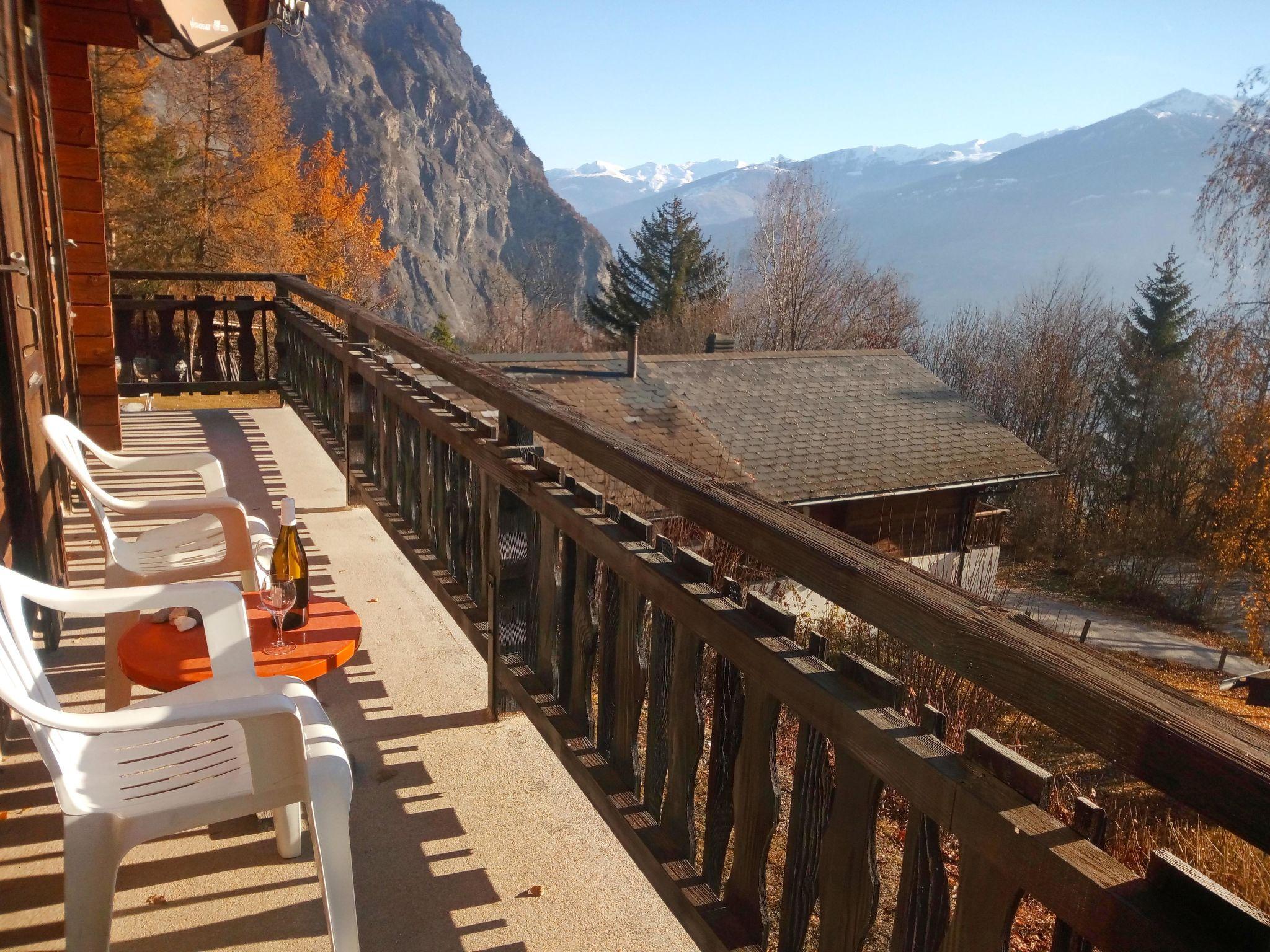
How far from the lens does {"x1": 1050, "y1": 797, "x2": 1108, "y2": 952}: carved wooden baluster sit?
92cm

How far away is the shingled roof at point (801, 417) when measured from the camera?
56.3ft

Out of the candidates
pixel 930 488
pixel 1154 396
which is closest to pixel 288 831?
pixel 930 488

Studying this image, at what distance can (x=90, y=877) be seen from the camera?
1454 millimetres

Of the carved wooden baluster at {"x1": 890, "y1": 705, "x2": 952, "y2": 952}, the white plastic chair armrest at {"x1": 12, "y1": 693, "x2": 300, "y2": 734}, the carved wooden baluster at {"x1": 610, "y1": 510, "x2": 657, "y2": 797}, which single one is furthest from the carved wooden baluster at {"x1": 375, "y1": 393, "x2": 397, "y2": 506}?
the carved wooden baluster at {"x1": 890, "y1": 705, "x2": 952, "y2": 952}

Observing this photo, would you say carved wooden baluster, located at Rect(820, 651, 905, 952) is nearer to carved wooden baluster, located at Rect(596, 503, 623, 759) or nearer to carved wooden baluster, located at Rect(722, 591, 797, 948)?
carved wooden baluster, located at Rect(722, 591, 797, 948)

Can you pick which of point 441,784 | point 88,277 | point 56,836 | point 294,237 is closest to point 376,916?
point 441,784

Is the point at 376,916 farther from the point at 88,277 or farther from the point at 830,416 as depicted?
the point at 830,416

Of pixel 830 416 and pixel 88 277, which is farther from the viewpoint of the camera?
pixel 830 416

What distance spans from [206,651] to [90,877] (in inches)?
25.8

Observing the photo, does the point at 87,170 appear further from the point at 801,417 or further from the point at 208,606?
the point at 801,417

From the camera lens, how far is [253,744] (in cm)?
157

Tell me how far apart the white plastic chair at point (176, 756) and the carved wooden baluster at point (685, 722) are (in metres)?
0.58

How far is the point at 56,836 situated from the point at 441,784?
34.8 inches

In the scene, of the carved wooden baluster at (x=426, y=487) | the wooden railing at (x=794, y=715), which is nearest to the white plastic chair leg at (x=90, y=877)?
the wooden railing at (x=794, y=715)
